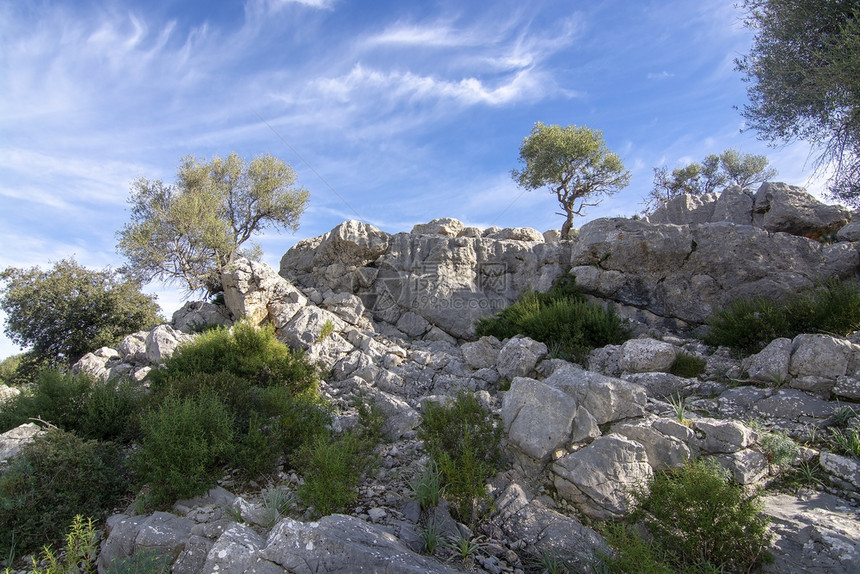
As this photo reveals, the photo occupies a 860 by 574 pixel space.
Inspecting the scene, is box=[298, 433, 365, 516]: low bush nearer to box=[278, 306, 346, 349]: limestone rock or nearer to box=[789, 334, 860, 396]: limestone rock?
box=[278, 306, 346, 349]: limestone rock

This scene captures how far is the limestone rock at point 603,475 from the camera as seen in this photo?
5.47 m

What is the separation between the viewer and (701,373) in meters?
8.67

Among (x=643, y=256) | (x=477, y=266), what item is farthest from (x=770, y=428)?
(x=477, y=266)

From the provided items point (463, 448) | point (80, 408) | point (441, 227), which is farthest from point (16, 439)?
point (441, 227)

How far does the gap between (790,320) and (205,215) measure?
2007cm

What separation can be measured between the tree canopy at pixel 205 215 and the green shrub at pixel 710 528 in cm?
1630

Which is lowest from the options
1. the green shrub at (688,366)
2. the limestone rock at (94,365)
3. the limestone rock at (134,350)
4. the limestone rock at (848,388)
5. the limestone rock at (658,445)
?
the limestone rock at (658,445)

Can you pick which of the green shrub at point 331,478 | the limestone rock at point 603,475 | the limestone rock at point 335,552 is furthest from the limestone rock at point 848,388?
the green shrub at point 331,478

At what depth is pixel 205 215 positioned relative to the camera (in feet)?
64.0

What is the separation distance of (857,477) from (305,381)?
8709 millimetres

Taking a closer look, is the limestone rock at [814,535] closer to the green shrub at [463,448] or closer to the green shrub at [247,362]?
the green shrub at [463,448]

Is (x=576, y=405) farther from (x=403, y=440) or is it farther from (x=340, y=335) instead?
(x=340, y=335)

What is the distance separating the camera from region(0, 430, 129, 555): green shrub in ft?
17.5

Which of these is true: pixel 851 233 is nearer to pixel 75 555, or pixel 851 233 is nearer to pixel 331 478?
pixel 331 478
